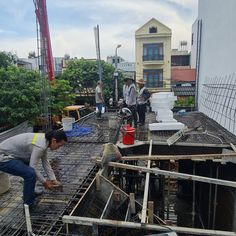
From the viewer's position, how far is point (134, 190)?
20.7 feet

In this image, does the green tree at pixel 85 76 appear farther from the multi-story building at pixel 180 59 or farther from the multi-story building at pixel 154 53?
the multi-story building at pixel 180 59

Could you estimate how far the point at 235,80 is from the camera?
690 cm

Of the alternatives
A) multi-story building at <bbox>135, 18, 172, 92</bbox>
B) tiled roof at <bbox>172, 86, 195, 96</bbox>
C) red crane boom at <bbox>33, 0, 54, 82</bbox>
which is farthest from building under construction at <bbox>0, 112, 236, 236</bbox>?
multi-story building at <bbox>135, 18, 172, 92</bbox>

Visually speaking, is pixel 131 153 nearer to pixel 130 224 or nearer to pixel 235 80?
pixel 130 224

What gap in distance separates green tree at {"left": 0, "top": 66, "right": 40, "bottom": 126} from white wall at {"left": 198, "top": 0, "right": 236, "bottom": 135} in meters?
7.64

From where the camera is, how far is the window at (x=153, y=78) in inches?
929

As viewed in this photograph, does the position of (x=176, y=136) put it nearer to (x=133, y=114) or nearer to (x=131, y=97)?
(x=133, y=114)

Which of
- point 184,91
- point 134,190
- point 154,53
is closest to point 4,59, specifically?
point 134,190

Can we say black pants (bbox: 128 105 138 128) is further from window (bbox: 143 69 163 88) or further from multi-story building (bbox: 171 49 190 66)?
multi-story building (bbox: 171 49 190 66)

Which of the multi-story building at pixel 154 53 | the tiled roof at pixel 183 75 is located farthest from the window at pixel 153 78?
the tiled roof at pixel 183 75

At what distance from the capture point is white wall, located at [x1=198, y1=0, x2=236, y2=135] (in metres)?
7.15

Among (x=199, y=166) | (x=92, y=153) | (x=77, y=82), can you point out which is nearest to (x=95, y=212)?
(x=92, y=153)

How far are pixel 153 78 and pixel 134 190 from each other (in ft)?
61.8

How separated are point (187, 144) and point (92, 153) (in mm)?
2353
